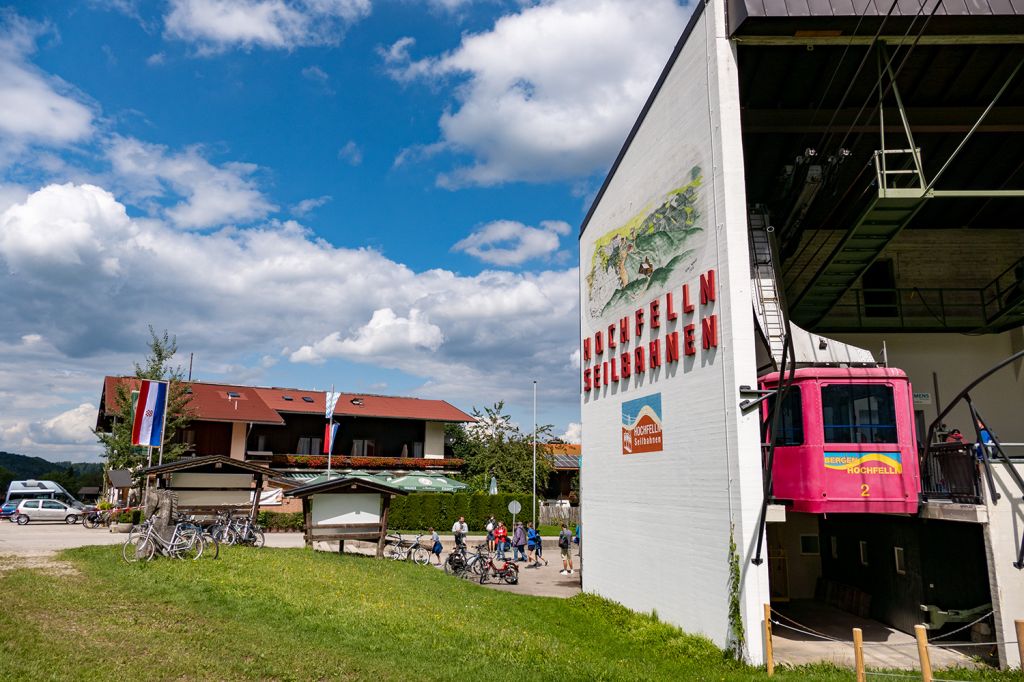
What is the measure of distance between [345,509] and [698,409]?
1309 cm

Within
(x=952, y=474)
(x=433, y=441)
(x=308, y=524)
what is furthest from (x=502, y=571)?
(x=433, y=441)

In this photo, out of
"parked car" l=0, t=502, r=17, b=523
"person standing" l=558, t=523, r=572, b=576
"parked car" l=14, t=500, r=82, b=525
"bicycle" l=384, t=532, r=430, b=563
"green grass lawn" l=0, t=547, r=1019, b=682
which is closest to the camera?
"green grass lawn" l=0, t=547, r=1019, b=682

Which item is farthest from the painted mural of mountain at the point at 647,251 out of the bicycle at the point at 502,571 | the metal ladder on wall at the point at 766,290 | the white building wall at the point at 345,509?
the white building wall at the point at 345,509

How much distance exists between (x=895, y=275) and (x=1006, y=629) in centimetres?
1400

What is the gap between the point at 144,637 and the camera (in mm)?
10742

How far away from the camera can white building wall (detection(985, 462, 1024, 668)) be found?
12.6 meters

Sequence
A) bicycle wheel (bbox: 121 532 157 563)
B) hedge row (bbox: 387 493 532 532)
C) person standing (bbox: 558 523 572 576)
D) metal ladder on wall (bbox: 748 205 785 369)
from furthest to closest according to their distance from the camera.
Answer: hedge row (bbox: 387 493 532 532) < person standing (bbox: 558 523 572 576) < bicycle wheel (bbox: 121 532 157 563) < metal ladder on wall (bbox: 748 205 785 369)

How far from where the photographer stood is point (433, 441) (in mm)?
58844

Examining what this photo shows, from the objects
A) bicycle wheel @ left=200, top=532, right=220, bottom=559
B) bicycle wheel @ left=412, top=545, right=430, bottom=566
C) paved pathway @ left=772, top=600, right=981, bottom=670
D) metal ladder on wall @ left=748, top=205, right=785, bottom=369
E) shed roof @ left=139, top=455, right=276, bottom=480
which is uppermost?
metal ladder on wall @ left=748, top=205, right=785, bottom=369

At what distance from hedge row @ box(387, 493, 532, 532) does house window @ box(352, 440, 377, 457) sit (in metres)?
12.5

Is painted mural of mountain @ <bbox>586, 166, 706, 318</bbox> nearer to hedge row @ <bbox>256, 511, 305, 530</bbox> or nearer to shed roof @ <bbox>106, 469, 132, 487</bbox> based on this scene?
hedge row @ <bbox>256, 511, 305, 530</bbox>

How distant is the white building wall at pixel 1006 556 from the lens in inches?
494

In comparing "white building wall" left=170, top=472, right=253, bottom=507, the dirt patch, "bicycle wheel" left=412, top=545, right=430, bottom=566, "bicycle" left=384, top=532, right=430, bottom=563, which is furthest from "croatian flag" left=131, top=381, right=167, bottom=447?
"bicycle wheel" left=412, top=545, right=430, bottom=566

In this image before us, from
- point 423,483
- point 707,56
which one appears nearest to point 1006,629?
point 707,56
